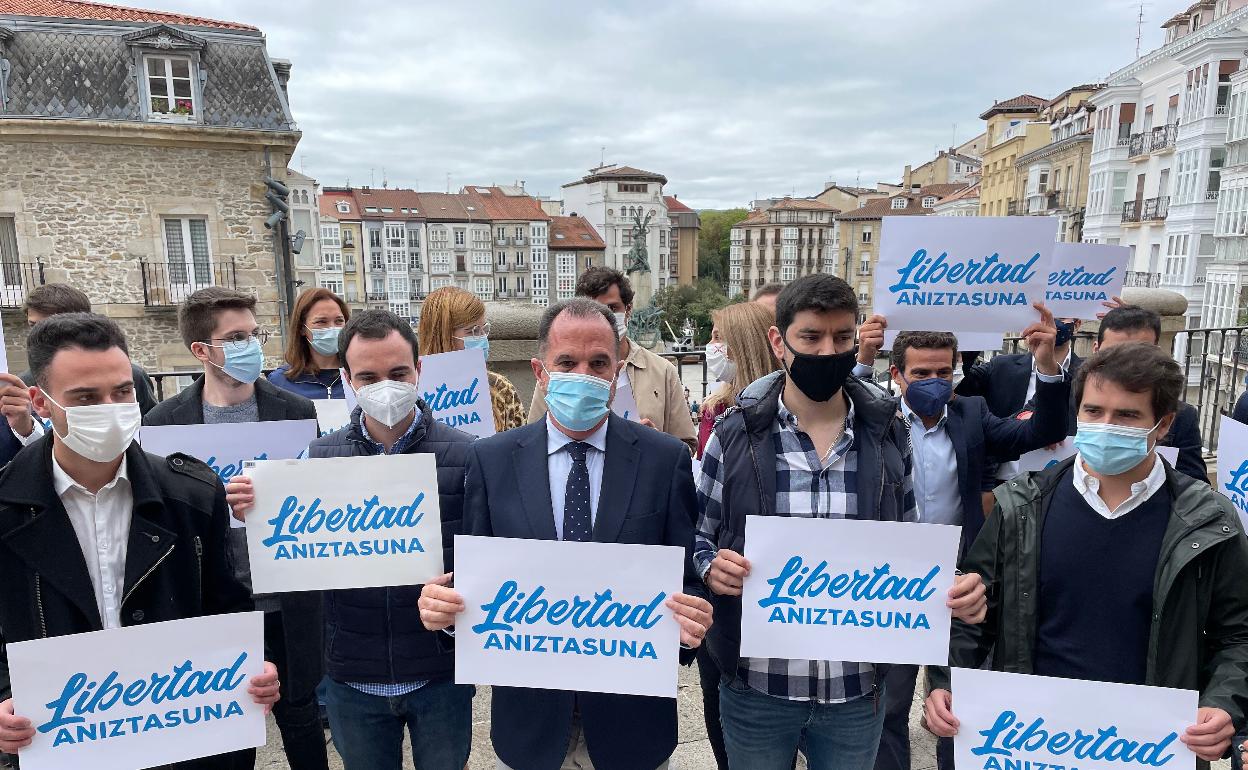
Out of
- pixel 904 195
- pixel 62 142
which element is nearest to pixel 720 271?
pixel 904 195

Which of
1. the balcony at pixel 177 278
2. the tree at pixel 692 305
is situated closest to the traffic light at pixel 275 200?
the balcony at pixel 177 278

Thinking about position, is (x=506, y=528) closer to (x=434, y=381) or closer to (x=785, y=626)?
(x=785, y=626)

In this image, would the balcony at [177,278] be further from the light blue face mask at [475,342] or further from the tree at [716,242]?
the tree at [716,242]

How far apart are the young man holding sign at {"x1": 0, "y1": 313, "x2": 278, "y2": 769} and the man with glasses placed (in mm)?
602

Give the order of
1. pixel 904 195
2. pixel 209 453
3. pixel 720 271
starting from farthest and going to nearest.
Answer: pixel 720 271, pixel 904 195, pixel 209 453

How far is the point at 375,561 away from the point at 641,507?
93cm

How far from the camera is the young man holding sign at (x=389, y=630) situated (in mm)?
2395

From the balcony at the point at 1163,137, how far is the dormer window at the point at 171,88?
42.9 meters

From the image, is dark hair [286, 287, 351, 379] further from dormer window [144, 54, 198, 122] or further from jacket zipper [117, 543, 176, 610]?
dormer window [144, 54, 198, 122]

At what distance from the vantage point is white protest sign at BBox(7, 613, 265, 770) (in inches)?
76.6

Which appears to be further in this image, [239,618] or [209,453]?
[209,453]

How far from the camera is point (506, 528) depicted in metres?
2.22

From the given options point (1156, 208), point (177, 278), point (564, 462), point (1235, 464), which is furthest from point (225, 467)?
point (1156, 208)

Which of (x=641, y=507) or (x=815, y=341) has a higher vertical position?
(x=815, y=341)
